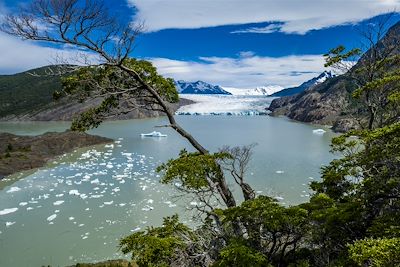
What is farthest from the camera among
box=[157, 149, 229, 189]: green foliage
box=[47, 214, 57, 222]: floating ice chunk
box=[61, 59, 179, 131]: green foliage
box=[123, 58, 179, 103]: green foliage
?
box=[47, 214, 57, 222]: floating ice chunk

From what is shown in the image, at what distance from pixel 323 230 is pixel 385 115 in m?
7.21

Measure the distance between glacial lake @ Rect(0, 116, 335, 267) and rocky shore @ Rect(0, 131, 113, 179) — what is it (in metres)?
1.73

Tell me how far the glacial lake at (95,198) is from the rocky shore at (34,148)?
1.73m

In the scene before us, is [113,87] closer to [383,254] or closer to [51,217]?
[383,254]

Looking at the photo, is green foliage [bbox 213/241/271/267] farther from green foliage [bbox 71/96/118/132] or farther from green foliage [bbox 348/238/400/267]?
green foliage [bbox 71/96/118/132]

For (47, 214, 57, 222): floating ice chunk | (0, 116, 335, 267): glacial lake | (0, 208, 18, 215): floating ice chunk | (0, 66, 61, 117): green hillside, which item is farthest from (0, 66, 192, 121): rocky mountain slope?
(47, 214, 57, 222): floating ice chunk

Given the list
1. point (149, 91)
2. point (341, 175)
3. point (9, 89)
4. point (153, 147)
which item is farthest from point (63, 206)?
point (9, 89)

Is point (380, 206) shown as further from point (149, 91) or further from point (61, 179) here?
point (61, 179)

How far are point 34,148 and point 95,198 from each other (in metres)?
25.9


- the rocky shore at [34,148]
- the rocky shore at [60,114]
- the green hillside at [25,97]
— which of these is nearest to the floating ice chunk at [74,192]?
the rocky shore at [34,148]

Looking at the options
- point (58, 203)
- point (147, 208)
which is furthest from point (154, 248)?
point (58, 203)

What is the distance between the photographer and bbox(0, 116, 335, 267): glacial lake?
802 inches

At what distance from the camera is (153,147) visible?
58438 mm

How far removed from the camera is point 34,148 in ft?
167
